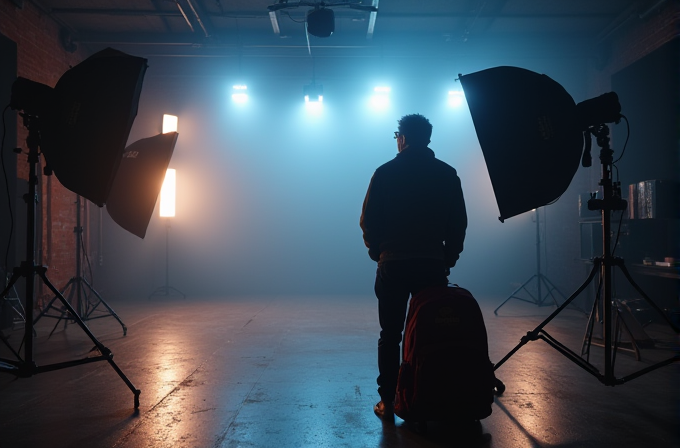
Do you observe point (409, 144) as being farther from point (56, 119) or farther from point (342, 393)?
point (56, 119)

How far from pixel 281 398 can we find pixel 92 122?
1838 millimetres

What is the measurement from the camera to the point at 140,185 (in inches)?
123

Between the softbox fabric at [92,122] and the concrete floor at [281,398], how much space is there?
46.8 inches

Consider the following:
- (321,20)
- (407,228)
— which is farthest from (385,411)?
(321,20)

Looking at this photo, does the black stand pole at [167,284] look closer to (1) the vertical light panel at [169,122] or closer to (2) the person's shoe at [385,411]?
(1) the vertical light panel at [169,122]

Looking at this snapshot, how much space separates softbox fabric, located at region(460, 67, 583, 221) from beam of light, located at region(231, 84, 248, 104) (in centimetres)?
695

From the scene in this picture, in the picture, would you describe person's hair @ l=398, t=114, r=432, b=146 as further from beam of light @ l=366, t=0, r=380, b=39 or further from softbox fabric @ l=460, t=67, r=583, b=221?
beam of light @ l=366, t=0, r=380, b=39

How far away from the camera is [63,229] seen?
729cm

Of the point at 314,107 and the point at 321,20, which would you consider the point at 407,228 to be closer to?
the point at 321,20

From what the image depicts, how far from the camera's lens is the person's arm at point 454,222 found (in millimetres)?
2463

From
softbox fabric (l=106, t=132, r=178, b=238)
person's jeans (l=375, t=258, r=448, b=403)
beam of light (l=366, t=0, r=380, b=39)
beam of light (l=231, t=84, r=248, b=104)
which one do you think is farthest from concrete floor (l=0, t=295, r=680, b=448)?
beam of light (l=231, t=84, r=248, b=104)

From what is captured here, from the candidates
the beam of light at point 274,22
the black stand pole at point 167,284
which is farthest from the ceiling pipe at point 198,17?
the black stand pole at point 167,284

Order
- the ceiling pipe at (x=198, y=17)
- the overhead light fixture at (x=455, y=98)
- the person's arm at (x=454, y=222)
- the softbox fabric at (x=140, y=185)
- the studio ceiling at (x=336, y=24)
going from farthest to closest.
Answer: the overhead light fixture at (x=455, y=98), the studio ceiling at (x=336, y=24), the ceiling pipe at (x=198, y=17), the softbox fabric at (x=140, y=185), the person's arm at (x=454, y=222)

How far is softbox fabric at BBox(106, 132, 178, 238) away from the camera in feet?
9.82
